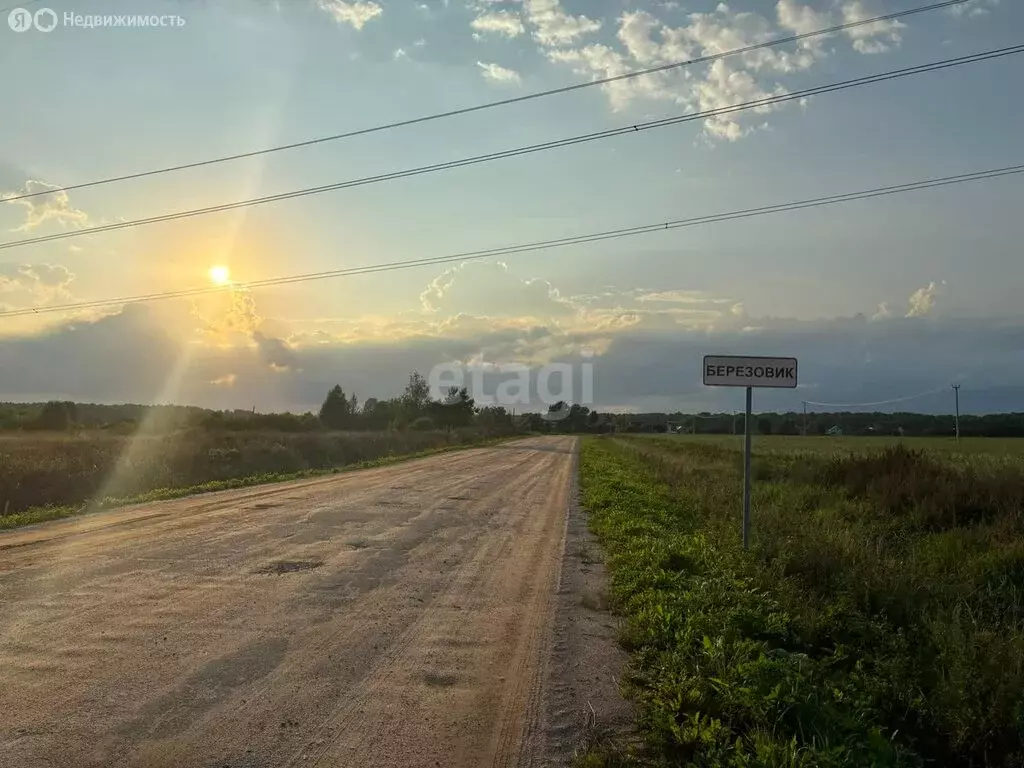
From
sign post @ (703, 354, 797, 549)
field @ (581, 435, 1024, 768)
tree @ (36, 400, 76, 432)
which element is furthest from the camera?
tree @ (36, 400, 76, 432)

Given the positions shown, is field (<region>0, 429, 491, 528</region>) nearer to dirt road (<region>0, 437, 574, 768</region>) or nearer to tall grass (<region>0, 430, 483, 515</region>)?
tall grass (<region>0, 430, 483, 515</region>)

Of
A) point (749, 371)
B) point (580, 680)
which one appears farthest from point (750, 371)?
point (580, 680)

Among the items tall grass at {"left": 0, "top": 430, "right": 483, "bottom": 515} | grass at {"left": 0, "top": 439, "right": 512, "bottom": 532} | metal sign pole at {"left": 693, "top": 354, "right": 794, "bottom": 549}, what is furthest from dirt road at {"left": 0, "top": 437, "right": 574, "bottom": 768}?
tall grass at {"left": 0, "top": 430, "right": 483, "bottom": 515}

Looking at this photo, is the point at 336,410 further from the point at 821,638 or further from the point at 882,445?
the point at 821,638

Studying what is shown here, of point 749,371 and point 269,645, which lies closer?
point 269,645

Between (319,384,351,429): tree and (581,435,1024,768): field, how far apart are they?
3066 inches

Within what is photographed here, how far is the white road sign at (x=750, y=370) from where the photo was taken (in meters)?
10.1

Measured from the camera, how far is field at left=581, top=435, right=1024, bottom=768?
4758 millimetres

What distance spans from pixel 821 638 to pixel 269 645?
4962mm

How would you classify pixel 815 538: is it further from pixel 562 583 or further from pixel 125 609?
pixel 125 609

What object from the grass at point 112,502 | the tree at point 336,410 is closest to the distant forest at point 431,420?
the tree at point 336,410

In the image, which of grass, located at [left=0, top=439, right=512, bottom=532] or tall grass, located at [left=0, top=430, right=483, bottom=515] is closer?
grass, located at [left=0, top=439, right=512, bottom=532]

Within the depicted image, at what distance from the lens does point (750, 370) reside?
10125 millimetres

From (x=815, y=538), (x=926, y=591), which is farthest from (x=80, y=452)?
(x=926, y=591)
